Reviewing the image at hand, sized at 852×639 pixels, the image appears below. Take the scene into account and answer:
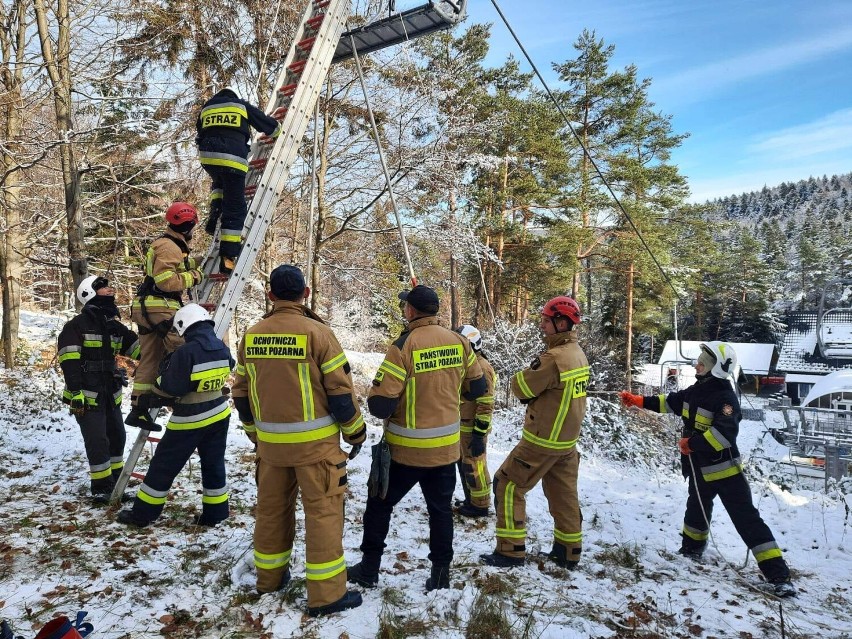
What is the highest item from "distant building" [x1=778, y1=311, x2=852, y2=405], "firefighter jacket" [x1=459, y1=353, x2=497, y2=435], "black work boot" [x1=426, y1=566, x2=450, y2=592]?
"firefighter jacket" [x1=459, y1=353, x2=497, y2=435]

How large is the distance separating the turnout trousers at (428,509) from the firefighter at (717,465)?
2702 millimetres

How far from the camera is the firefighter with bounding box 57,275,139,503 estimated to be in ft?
15.9

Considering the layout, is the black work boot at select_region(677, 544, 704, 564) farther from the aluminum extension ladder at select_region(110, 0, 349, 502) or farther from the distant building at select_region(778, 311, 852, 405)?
the distant building at select_region(778, 311, 852, 405)

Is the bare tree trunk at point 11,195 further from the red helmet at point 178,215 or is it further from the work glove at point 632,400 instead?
the work glove at point 632,400

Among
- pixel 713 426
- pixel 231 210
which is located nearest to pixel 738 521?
pixel 713 426

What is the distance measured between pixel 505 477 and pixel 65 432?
6.87 meters

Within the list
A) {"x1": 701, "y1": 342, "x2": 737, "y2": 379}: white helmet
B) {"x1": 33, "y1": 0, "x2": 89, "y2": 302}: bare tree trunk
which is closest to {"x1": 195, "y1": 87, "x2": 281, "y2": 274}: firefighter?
{"x1": 33, "y1": 0, "x2": 89, "y2": 302}: bare tree trunk

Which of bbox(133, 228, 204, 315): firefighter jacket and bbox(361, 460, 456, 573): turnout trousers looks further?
bbox(133, 228, 204, 315): firefighter jacket

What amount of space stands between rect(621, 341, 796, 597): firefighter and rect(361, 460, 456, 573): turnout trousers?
270 centimetres

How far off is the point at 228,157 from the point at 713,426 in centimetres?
529

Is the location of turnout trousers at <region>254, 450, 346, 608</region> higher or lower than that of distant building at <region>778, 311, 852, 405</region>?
higher

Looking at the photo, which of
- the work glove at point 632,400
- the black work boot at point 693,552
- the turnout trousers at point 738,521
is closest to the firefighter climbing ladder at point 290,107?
the work glove at point 632,400

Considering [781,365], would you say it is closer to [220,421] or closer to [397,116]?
[397,116]

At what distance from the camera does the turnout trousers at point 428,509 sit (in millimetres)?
3725
